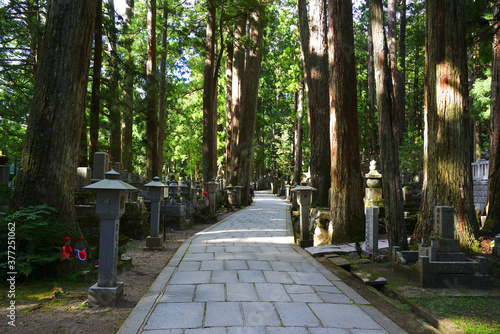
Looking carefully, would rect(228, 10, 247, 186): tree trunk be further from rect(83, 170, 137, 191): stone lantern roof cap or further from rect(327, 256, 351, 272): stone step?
rect(83, 170, 137, 191): stone lantern roof cap

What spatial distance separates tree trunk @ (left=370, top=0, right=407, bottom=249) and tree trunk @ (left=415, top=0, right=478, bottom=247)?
0.54 m

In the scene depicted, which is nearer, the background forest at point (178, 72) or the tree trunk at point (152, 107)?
the background forest at point (178, 72)

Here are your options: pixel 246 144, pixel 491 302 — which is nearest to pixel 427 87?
pixel 491 302

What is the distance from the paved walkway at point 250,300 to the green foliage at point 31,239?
5.52ft

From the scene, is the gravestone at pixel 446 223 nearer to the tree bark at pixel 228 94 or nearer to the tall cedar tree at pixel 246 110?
the tall cedar tree at pixel 246 110

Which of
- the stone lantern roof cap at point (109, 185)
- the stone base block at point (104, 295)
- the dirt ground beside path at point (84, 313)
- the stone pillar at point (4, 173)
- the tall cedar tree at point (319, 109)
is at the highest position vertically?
the tall cedar tree at point (319, 109)

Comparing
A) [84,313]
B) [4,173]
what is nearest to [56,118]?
[84,313]

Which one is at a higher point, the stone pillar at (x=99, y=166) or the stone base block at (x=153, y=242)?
the stone pillar at (x=99, y=166)

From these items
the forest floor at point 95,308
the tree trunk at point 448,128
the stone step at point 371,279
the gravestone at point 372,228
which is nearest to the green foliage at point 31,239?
the forest floor at point 95,308

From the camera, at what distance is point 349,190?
8.52m

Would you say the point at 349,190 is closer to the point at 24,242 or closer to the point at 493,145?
the point at 24,242

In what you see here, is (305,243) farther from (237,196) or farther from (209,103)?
(237,196)

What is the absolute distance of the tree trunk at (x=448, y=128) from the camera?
253 inches

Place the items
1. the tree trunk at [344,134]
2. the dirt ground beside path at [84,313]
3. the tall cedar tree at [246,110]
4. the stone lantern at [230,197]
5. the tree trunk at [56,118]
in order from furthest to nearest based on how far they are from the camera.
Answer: the tall cedar tree at [246,110] → the stone lantern at [230,197] → the tree trunk at [344,134] → the tree trunk at [56,118] → the dirt ground beside path at [84,313]
